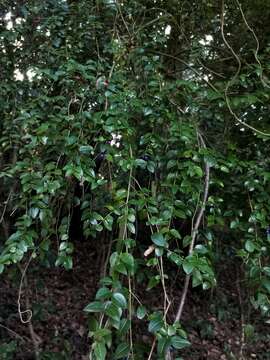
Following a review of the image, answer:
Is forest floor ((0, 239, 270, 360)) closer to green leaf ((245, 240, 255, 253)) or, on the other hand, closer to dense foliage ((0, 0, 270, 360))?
dense foliage ((0, 0, 270, 360))

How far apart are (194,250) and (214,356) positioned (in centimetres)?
207

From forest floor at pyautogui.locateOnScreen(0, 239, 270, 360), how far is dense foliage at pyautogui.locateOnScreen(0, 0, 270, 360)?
613 mm

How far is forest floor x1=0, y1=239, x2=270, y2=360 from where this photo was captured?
2492mm

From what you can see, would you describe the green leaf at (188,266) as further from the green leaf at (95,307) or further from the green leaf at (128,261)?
the green leaf at (95,307)

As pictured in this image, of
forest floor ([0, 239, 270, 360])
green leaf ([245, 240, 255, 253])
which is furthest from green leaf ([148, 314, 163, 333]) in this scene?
forest floor ([0, 239, 270, 360])

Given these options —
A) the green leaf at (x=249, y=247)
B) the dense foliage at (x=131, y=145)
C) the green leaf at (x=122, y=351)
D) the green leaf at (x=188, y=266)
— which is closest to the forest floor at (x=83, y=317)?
the dense foliage at (x=131, y=145)

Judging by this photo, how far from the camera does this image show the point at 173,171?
153 centimetres

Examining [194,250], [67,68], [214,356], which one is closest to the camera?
[194,250]

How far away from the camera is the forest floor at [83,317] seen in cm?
249

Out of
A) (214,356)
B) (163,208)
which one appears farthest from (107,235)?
(214,356)

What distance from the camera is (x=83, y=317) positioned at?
2.92 m

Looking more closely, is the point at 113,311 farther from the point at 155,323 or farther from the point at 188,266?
the point at 188,266

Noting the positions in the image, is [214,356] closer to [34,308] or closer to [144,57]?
[34,308]

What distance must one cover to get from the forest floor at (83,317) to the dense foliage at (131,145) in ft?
2.01
